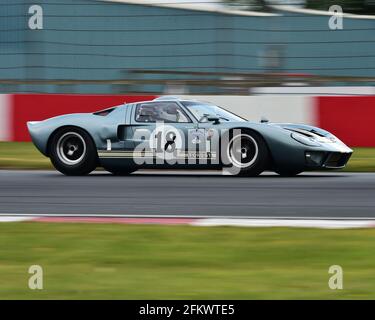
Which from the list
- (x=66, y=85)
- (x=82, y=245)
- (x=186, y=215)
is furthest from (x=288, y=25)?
(x=82, y=245)

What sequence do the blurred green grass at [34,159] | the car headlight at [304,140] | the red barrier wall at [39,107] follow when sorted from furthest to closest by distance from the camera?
the red barrier wall at [39,107] → the blurred green grass at [34,159] → the car headlight at [304,140]

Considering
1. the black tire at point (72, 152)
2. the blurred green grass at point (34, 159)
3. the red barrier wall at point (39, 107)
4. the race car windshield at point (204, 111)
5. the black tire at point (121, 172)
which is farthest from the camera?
the red barrier wall at point (39, 107)

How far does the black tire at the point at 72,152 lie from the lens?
39.2 ft

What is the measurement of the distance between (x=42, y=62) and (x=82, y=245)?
9443 mm

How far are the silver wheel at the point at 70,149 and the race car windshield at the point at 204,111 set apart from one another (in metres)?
1.44

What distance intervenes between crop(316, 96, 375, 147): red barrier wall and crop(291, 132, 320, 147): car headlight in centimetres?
423

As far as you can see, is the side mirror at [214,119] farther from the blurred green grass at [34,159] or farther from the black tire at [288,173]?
the blurred green grass at [34,159]

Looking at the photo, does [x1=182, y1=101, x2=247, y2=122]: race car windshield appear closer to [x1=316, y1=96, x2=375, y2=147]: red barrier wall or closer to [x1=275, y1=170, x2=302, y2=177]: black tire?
[x1=275, y1=170, x2=302, y2=177]: black tire

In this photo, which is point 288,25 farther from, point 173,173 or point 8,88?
point 8,88

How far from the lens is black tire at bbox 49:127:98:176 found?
1196 cm

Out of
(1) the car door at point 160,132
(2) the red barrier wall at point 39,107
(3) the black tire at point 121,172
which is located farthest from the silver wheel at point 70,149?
(2) the red barrier wall at point 39,107

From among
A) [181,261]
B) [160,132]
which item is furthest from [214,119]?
[181,261]

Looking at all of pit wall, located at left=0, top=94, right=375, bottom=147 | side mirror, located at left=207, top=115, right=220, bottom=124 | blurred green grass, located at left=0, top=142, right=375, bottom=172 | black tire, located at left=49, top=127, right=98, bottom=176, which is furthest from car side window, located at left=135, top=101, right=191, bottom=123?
pit wall, located at left=0, top=94, right=375, bottom=147

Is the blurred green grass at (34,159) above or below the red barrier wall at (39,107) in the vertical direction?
below
